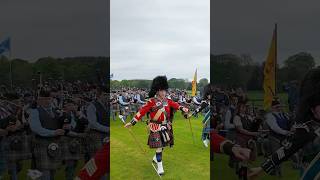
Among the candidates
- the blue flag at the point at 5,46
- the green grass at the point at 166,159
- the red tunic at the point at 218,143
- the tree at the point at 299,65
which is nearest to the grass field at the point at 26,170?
Result: the blue flag at the point at 5,46

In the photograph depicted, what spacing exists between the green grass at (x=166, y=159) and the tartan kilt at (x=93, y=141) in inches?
123

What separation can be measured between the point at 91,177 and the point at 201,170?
5.94m

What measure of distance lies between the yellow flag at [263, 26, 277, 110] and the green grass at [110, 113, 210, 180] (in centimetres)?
342

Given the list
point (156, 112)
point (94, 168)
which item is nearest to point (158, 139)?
point (156, 112)

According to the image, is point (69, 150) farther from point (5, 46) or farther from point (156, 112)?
point (156, 112)

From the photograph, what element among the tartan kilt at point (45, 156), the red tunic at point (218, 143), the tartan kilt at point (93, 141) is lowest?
the tartan kilt at point (45, 156)

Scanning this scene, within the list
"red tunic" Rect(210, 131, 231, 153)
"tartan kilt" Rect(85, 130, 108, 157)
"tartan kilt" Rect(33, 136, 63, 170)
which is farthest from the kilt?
"red tunic" Rect(210, 131, 231, 153)

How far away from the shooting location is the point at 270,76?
223 inches

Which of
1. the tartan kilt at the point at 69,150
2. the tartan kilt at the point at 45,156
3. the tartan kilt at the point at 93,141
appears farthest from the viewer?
the tartan kilt at the point at 45,156

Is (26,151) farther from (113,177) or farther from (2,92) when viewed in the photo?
(113,177)

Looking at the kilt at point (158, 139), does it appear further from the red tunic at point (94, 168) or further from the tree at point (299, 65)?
the red tunic at point (94, 168)

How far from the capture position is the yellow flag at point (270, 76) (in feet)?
18.0

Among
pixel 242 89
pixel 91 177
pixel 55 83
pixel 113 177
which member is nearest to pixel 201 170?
pixel 113 177

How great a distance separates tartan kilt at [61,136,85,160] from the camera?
5.92m
